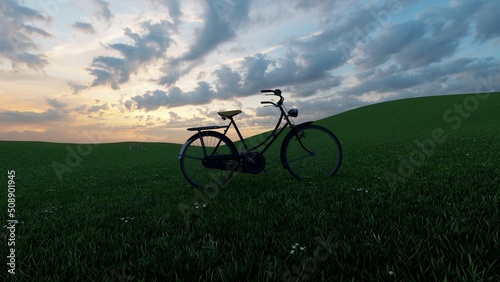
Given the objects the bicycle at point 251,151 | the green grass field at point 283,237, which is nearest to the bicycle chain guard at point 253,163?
the bicycle at point 251,151

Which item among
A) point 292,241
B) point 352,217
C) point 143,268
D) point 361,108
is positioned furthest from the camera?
point 361,108

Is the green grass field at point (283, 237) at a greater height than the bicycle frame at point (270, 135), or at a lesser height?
lesser

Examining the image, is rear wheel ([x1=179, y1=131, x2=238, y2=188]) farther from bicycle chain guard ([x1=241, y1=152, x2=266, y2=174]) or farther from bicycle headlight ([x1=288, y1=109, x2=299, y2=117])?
bicycle headlight ([x1=288, y1=109, x2=299, y2=117])

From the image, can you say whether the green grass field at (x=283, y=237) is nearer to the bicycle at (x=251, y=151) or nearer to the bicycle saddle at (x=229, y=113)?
the bicycle at (x=251, y=151)

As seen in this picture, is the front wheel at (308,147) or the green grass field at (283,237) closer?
the green grass field at (283,237)

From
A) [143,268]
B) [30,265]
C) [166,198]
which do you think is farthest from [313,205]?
[30,265]

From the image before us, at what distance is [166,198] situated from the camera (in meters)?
6.44

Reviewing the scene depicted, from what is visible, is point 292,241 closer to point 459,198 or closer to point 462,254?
point 462,254

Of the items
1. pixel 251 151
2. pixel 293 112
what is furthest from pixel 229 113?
pixel 293 112

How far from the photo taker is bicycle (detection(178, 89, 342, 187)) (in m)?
7.54

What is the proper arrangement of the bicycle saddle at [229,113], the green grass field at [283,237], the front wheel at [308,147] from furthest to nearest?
the front wheel at [308,147] → the bicycle saddle at [229,113] → the green grass field at [283,237]

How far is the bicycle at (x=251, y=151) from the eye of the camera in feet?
24.7

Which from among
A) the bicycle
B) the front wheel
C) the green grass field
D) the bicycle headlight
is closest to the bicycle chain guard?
the bicycle

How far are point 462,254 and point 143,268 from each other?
9.93 ft
